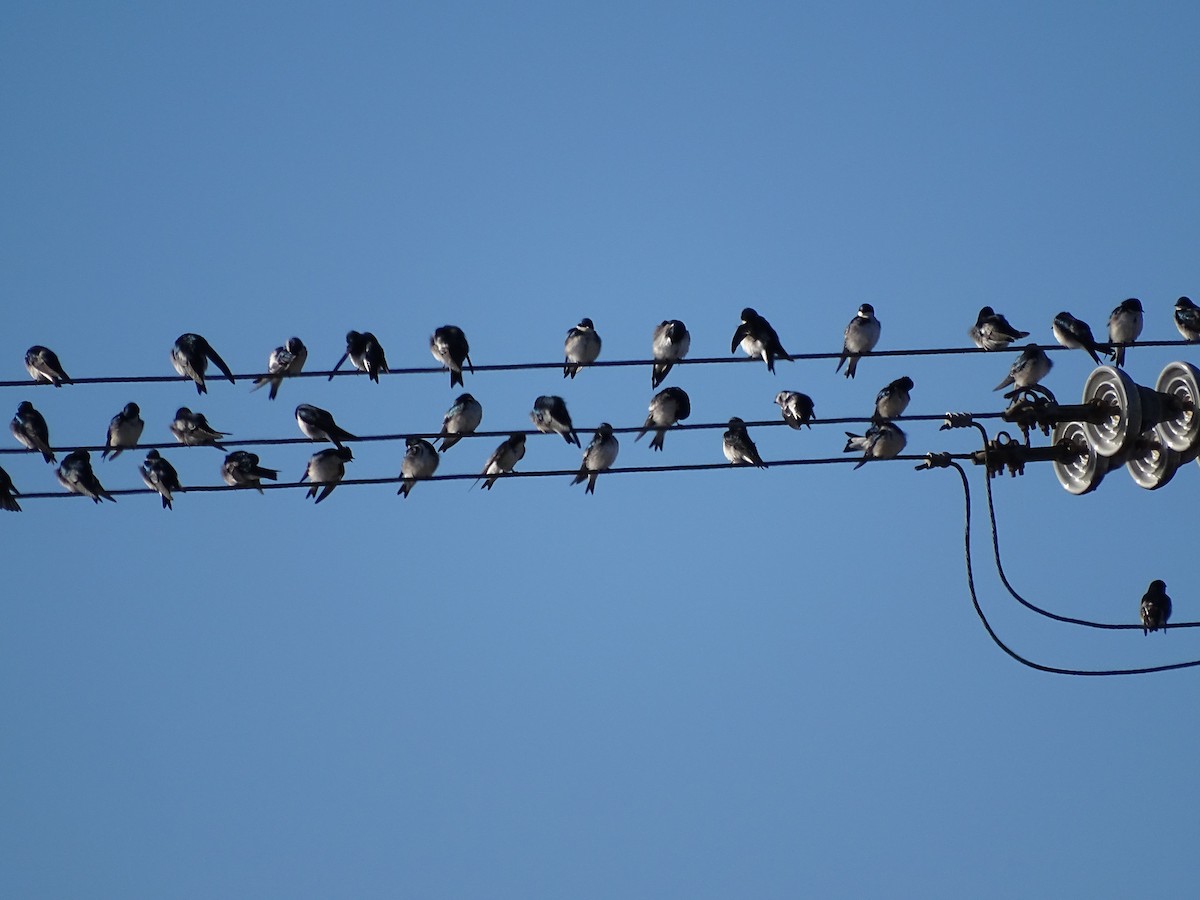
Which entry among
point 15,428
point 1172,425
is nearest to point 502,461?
point 15,428

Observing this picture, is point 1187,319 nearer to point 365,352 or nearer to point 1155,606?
point 1155,606

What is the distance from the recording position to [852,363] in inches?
681

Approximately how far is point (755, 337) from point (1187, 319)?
4950 millimetres

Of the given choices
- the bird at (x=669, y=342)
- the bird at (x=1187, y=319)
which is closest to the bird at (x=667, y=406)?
the bird at (x=669, y=342)

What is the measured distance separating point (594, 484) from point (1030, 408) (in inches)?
191

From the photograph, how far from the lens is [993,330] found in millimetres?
18203

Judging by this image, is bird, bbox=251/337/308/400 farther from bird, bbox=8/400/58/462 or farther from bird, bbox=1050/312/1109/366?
bird, bbox=1050/312/1109/366

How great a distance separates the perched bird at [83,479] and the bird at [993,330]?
839 cm

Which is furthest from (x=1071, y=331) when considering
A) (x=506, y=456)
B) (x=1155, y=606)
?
(x=506, y=456)

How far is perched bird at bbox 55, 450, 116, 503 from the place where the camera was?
15547 mm

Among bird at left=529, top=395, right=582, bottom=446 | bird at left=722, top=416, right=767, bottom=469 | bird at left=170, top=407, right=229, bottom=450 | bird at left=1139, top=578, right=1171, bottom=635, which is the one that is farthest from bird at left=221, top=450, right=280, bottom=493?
bird at left=1139, top=578, right=1171, bottom=635

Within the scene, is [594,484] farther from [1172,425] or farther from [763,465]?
[1172,425]

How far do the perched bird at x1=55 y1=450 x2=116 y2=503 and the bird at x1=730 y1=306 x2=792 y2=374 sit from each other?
19.5ft

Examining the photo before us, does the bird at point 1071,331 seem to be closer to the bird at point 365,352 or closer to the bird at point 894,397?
the bird at point 894,397
